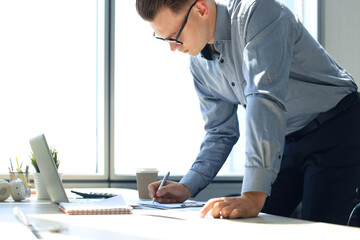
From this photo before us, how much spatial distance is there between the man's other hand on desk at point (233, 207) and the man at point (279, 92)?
0.12 metres

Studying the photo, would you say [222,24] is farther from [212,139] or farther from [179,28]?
[212,139]

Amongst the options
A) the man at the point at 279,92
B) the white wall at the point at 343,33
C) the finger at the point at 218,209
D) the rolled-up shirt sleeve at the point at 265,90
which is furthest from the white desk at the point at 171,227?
the white wall at the point at 343,33

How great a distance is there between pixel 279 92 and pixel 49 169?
86 cm

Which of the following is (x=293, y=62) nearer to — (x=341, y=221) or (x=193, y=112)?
(x=341, y=221)

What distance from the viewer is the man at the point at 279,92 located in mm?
1500

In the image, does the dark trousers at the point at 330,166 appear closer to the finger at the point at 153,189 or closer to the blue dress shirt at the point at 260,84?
the blue dress shirt at the point at 260,84

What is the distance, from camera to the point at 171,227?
45.3 inches

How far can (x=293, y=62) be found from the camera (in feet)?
5.85

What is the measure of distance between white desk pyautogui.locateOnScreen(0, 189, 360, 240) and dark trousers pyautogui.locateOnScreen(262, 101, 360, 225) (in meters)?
0.42

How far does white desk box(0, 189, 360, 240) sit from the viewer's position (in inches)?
39.6

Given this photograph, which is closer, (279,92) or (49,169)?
(279,92)

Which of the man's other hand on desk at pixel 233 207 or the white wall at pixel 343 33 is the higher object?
the white wall at pixel 343 33

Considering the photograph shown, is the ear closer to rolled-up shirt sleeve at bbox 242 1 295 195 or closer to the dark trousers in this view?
rolled-up shirt sleeve at bbox 242 1 295 195

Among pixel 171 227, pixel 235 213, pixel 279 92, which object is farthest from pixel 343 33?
pixel 171 227
